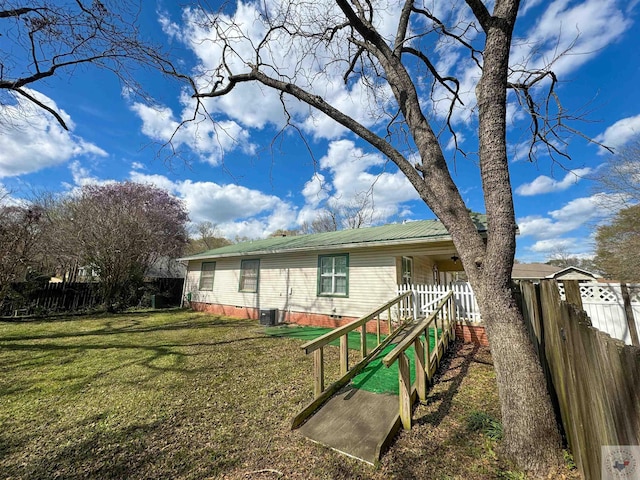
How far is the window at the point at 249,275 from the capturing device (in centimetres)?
1168

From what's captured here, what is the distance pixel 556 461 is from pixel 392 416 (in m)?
1.47

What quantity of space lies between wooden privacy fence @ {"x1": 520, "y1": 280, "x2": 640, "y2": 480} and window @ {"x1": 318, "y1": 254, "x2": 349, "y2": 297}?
6370mm

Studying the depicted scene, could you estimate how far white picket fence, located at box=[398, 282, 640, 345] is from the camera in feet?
23.3

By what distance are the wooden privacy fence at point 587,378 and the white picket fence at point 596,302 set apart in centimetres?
434

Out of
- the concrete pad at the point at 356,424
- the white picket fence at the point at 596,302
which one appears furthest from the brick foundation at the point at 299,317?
the concrete pad at the point at 356,424

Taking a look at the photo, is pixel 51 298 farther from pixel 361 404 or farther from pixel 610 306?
pixel 610 306

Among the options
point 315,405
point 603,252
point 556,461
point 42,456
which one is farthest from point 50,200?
point 603,252

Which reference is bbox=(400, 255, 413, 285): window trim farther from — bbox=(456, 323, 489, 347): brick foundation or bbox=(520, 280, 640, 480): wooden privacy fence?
Result: bbox=(520, 280, 640, 480): wooden privacy fence

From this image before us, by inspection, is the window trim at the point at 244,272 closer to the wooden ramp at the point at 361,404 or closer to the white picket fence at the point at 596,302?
the white picket fence at the point at 596,302

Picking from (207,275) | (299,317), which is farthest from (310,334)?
(207,275)

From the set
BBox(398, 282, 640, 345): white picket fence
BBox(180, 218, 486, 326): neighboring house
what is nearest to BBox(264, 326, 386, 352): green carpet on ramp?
BBox(180, 218, 486, 326): neighboring house

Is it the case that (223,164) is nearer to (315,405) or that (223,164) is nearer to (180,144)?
(180,144)

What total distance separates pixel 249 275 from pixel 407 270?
6.73 m

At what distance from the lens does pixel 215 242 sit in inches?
1506
